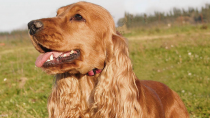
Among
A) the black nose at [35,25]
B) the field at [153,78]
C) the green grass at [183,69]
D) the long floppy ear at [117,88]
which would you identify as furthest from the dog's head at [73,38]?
the green grass at [183,69]

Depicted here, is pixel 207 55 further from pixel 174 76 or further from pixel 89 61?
pixel 89 61

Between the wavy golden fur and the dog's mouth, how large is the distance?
0.01m

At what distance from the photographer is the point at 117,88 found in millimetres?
2863

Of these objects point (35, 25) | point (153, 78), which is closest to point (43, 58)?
point (35, 25)

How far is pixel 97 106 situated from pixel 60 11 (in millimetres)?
1268

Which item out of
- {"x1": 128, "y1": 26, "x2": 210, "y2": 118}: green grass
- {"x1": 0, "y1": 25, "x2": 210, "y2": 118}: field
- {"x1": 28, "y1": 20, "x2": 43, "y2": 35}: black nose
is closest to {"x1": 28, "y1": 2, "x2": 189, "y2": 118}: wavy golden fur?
{"x1": 28, "y1": 20, "x2": 43, "y2": 35}: black nose

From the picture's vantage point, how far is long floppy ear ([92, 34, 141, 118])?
2.79 m

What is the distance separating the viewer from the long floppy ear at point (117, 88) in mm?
2787

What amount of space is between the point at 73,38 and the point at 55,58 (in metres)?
0.30

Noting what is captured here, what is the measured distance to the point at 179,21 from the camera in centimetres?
2848

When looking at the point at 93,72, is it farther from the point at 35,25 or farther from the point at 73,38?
the point at 35,25

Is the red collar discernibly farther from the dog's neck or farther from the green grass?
the green grass

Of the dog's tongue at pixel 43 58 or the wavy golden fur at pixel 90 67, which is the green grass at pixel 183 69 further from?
the dog's tongue at pixel 43 58

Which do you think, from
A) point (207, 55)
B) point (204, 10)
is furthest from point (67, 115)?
point (204, 10)
